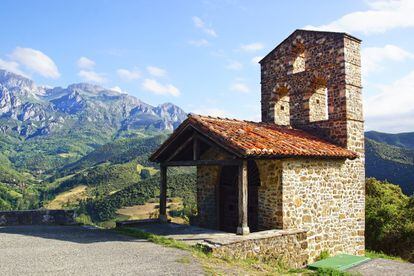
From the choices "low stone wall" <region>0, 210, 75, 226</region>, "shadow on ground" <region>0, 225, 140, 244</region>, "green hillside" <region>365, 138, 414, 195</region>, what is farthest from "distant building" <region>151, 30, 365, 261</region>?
"green hillside" <region>365, 138, 414, 195</region>

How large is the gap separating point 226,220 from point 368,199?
10.0 meters

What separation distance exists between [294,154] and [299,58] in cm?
648

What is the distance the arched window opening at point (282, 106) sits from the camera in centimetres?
1544

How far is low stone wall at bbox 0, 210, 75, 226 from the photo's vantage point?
42.3 feet

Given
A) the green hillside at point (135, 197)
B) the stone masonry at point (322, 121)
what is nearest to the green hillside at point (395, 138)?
the green hillside at point (135, 197)

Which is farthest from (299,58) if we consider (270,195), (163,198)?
(163,198)

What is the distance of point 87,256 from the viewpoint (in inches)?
304

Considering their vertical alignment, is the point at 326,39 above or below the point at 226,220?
above

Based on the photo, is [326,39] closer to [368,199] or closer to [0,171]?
[368,199]

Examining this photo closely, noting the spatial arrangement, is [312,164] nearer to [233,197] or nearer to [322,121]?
[233,197]

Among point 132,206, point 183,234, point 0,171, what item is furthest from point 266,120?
point 0,171

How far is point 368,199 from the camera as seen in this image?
1941cm

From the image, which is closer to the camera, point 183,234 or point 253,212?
point 183,234

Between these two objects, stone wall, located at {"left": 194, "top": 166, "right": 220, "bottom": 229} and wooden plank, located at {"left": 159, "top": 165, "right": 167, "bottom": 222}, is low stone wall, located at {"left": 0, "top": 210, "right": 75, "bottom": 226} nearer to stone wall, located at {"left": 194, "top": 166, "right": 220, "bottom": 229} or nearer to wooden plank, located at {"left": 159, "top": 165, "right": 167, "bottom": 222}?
wooden plank, located at {"left": 159, "top": 165, "right": 167, "bottom": 222}
